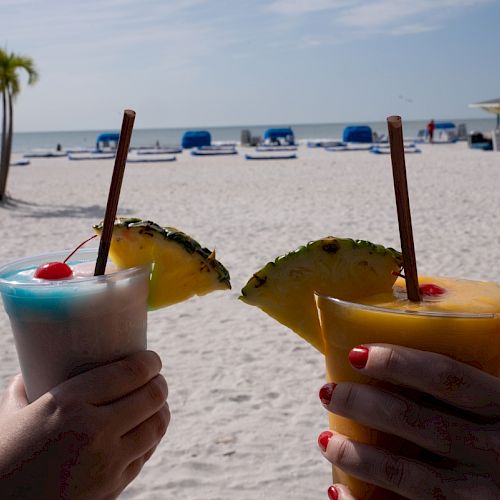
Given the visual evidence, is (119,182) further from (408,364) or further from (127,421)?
(408,364)

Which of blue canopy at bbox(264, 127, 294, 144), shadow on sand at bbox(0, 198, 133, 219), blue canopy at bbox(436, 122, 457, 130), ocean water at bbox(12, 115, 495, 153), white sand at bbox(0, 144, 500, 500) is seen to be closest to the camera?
white sand at bbox(0, 144, 500, 500)

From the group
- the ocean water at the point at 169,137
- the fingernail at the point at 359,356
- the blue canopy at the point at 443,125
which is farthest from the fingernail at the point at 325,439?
the ocean water at the point at 169,137

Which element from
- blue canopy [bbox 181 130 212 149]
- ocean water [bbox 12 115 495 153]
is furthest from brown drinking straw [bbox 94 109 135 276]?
ocean water [bbox 12 115 495 153]

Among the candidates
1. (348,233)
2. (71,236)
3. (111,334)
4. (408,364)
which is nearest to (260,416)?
(111,334)

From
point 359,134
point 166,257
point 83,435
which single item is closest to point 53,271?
point 166,257

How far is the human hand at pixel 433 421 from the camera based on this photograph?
1.01 m

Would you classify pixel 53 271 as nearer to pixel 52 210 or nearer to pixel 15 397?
pixel 15 397

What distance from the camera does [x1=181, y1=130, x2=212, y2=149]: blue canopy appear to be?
34.8 m

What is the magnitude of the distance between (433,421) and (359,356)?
154 millimetres

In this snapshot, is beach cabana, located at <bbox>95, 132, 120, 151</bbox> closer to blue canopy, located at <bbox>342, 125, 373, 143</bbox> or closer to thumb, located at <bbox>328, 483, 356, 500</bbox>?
blue canopy, located at <bbox>342, 125, 373, 143</bbox>

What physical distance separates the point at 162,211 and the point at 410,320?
10.9m

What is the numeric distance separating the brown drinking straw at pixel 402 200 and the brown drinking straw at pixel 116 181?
0.51 meters

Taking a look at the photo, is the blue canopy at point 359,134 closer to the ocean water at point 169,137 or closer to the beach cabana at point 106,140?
the beach cabana at point 106,140

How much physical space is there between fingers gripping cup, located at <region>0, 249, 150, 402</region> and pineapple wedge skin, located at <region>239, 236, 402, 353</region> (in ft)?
0.85
